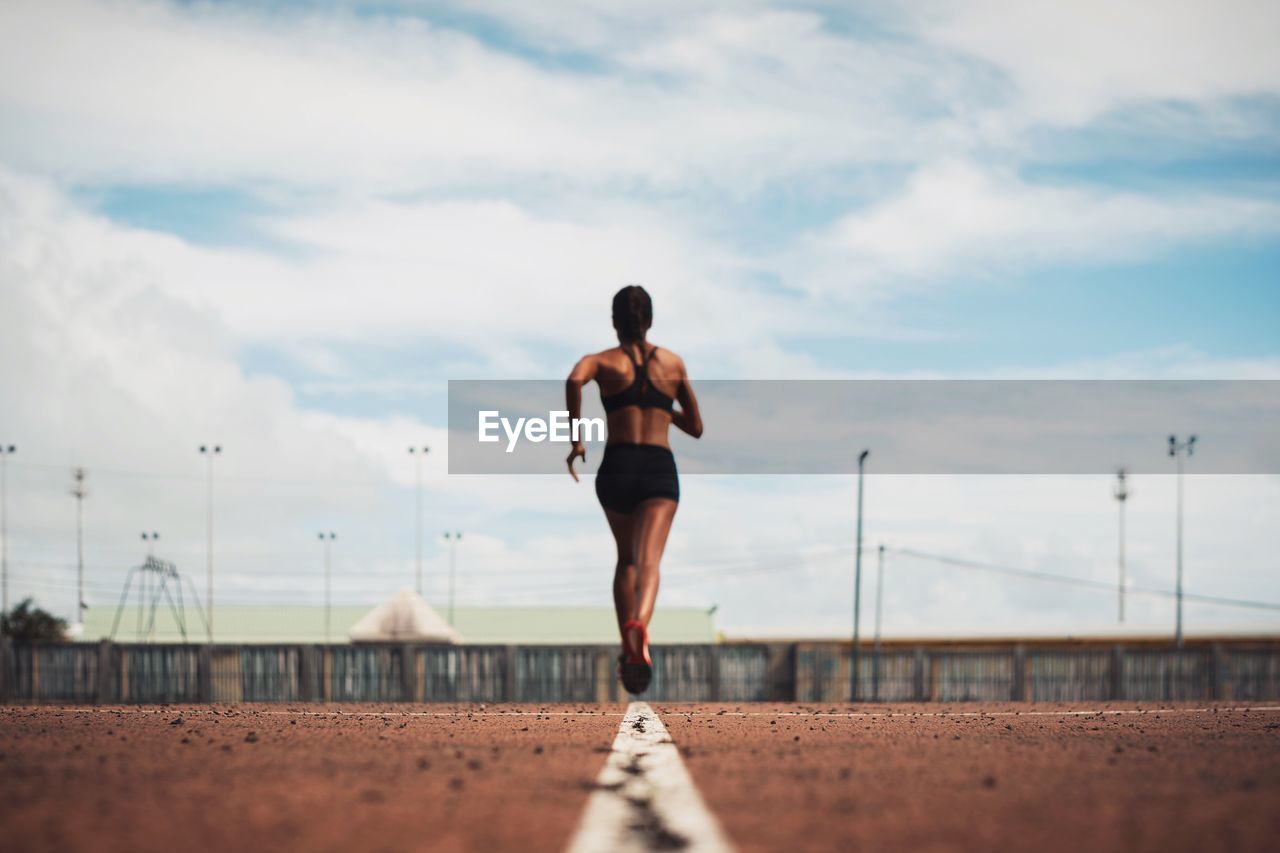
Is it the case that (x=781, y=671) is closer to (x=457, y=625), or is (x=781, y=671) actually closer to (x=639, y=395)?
(x=639, y=395)

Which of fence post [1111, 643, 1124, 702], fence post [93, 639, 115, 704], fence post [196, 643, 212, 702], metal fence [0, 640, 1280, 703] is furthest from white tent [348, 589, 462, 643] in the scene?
fence post [1111, 643, 1124, 702]

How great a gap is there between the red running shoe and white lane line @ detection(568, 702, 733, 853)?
0.95 metres

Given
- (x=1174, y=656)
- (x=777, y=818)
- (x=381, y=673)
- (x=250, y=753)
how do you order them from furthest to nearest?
(x=1174, y=656), (x=381, y=673), (x=250, y=753), (x=777, y=818)

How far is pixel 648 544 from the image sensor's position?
6777 mm

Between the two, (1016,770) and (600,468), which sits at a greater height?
(600,468)

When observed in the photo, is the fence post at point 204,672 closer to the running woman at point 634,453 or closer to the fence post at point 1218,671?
the fence post at point 1218,671

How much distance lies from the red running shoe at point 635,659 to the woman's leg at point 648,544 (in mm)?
280

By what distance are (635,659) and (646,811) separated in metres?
2.64

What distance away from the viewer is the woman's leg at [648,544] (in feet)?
22.0

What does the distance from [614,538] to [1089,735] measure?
2.59 m

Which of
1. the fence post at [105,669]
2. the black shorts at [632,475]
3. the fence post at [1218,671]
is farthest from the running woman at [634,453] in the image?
the fence post at [1218,671]

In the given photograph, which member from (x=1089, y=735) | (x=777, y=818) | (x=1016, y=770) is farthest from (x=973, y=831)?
(x=1089, y=735)

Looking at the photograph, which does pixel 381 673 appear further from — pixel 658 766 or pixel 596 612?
pixel 596 612

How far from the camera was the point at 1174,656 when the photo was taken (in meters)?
38.1
